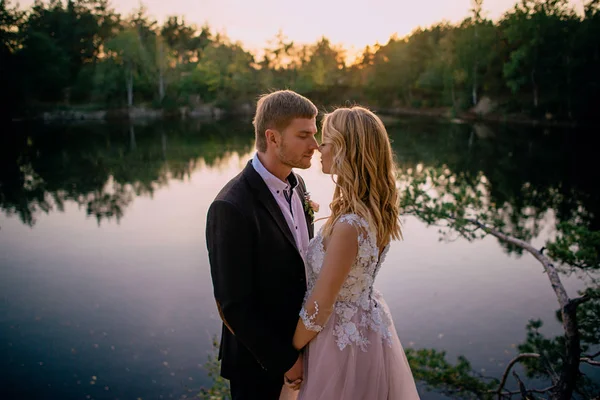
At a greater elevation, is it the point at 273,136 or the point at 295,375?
the point at 273,136

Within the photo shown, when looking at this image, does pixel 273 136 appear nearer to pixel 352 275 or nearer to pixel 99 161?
pixel 352 275

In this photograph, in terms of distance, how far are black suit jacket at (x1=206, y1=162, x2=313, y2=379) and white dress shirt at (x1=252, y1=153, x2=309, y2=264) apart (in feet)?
0.21

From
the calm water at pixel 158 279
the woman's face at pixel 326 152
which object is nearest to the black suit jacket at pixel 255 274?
the woman's face at pixel 326 152

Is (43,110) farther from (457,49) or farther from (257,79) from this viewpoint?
(457,49)

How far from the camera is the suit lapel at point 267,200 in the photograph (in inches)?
92.4

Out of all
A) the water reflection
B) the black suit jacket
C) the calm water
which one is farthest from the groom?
the water reflection

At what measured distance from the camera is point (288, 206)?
262 centimetres

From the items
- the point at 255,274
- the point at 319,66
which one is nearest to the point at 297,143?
the point at 255,274

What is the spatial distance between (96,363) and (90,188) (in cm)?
1473

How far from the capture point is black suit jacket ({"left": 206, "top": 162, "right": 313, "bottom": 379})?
2199mm

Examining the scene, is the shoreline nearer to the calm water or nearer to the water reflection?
the water reflection

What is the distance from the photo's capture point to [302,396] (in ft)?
7.58

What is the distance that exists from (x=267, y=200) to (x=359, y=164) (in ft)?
1.64

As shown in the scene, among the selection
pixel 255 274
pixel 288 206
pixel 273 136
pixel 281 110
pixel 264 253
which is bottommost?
pixel 255 274
